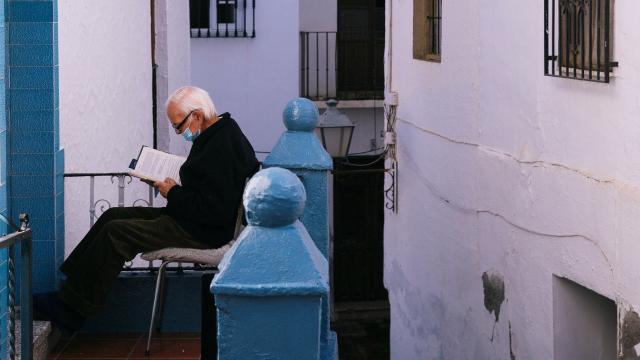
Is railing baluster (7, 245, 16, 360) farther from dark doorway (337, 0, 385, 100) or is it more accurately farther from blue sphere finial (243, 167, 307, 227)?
dark doorway (337, 0, 385, 100)

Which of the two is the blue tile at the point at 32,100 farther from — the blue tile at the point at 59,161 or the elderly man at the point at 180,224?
the elderly man at the point at 180,224

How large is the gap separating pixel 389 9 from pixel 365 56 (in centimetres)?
732

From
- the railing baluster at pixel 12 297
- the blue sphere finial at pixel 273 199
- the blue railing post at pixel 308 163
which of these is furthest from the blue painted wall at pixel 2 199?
the blue sphere finial at pixel 273 199

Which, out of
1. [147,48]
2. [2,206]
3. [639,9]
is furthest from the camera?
[147,48]

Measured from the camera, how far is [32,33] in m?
7.06

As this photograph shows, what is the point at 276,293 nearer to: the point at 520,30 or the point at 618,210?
the point at 618,210

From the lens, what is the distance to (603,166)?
7.41m

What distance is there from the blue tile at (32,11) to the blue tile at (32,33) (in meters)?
0.03

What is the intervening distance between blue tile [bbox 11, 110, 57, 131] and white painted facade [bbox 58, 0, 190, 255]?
0.46 meters

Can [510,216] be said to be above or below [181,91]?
below

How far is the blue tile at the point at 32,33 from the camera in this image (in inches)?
277

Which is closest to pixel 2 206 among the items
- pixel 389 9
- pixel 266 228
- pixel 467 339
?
pixel 266 228

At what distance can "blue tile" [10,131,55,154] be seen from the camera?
705 centimetres

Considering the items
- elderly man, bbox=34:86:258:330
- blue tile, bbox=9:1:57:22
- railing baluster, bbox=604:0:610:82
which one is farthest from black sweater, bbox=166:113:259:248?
railing baluster, bbox=604:0:610:82
